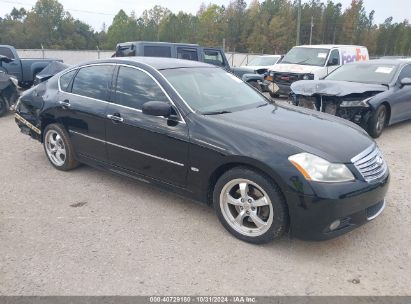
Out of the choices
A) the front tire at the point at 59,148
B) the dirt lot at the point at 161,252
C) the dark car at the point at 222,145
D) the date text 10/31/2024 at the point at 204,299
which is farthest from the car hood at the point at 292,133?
the front tire at the point at 59,148

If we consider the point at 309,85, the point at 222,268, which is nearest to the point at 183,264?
the point at 222,268

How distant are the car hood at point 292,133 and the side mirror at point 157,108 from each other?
1.34 ft

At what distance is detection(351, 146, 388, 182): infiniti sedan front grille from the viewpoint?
3297mm

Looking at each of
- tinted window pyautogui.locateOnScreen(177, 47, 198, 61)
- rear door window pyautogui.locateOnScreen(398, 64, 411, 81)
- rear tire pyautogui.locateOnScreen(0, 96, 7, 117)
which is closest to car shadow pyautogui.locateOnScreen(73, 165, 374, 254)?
rear door window pyautogui.locateOnScreen(398, 64, 411, 81)

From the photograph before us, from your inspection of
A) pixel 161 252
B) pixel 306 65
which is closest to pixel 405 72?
pixel 306 65

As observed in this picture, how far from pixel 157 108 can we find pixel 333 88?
178 inches

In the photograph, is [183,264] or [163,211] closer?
[183,264]

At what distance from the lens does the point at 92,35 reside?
7731cm

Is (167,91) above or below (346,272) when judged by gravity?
above

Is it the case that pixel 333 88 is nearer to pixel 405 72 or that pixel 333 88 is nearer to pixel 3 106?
pixel 405 72

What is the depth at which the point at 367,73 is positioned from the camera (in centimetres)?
830

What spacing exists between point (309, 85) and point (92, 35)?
254 ft

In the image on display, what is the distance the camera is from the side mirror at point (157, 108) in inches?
148

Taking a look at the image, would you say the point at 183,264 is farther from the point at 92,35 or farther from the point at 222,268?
the point at 92,35
